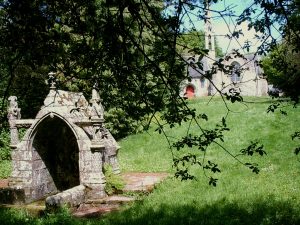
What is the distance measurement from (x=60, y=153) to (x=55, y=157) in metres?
0.22

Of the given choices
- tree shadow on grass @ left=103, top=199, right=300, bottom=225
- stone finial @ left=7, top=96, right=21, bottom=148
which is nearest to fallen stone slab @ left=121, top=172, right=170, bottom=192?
tree shadow on grass @ left=103, top=199, right=300, bottom=225

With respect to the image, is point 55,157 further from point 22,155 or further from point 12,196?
point 12,196

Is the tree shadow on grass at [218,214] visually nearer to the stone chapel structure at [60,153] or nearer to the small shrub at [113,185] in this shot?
the small shrub at [113,185]

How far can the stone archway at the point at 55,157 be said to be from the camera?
41.0 ft

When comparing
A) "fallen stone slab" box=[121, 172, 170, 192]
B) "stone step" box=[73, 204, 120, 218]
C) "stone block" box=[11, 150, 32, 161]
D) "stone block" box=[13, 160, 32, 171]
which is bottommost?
"stone step" box=[73, 204, 120, 218]

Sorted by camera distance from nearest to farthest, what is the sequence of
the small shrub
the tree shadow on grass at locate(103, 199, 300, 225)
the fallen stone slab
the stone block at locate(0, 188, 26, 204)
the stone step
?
the tree shadow on grass at locate(103, 199, 300, 225)
the stone step
the small shrub
the stone block at locate(0, 188, 26, 204)
the fallen stone slab

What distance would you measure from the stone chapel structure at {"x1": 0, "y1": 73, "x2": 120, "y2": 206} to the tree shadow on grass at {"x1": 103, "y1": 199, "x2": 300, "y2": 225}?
2.09 meters

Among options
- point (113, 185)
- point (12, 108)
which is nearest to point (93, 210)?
point (113, 185)

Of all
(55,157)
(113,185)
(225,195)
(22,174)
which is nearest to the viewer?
(225,195)

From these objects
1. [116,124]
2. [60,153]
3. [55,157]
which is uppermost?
[116,124]

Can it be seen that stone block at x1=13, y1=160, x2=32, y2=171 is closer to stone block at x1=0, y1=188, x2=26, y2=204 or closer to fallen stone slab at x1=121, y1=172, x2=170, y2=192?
stone block at x1=0, y1=188, x2=26, y2=204

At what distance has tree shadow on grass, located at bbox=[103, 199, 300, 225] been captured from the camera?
319 inches

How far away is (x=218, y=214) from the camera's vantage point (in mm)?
8633

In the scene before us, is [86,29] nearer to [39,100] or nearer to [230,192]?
[39,100]
